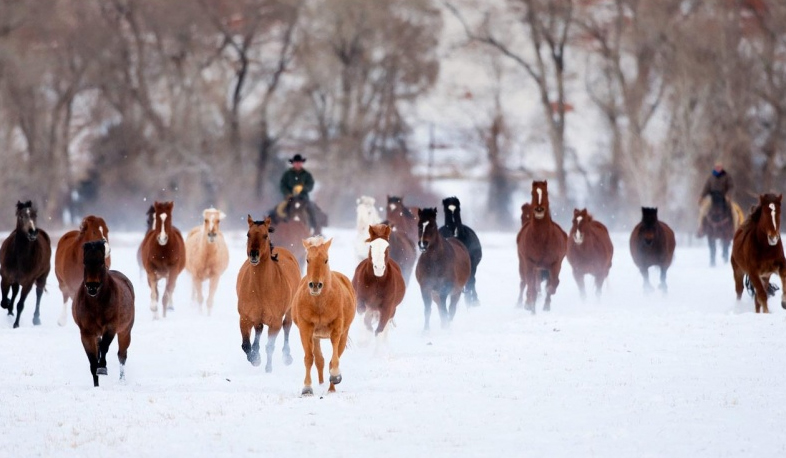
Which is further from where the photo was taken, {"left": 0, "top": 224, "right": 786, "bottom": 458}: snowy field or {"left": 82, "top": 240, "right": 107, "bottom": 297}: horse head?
{"left": 82, "top": 240, "right": 107, "bottom": 297}: horse head

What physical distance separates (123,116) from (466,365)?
37277 mm

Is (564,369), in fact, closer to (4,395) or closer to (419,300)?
(4,395)

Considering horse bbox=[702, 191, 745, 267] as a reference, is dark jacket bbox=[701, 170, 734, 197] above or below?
above

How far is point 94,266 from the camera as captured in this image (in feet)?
36.8

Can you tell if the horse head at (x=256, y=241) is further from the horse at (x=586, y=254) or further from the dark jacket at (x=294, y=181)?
the dark jacket at (x=294, y=181)

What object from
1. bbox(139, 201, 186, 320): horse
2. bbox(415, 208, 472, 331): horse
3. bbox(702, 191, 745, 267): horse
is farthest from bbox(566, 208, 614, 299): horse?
bbox(702, 191, 745, 267): horse

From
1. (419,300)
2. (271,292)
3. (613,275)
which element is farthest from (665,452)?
(613,275)

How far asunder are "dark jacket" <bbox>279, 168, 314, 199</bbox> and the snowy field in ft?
19.6

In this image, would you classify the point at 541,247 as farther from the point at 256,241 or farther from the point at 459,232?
the point at 256,241

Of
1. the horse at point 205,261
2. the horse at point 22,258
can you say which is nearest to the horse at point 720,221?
the horse at point 205,261

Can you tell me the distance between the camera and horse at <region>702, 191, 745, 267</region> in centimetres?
2548

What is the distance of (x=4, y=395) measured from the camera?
1080 centimetres

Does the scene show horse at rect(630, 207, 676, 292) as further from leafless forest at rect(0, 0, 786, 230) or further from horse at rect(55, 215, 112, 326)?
leafless forest at rect(0, 0, 786, 230)

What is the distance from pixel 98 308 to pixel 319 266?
256cm
